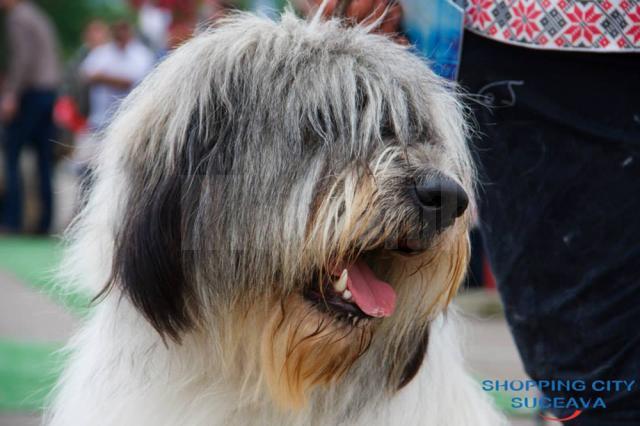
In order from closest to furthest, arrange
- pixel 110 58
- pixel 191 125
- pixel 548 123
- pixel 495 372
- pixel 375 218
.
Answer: pixel 375 218, pixel 191 125, pixel 548 123, pixel 495 372, pixel 110 58

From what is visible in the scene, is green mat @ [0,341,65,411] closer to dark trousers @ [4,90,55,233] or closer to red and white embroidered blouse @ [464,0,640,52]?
red and white embroidered blouse @ [464,0,640,52]

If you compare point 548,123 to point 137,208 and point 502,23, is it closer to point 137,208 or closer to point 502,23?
point 502,23

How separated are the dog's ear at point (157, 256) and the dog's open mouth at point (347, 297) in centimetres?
30

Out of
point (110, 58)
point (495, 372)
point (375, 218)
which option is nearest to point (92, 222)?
point (375, 218)

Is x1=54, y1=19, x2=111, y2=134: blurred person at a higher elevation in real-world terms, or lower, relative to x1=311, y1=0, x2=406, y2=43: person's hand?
lower

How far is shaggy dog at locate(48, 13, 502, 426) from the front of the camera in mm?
2553

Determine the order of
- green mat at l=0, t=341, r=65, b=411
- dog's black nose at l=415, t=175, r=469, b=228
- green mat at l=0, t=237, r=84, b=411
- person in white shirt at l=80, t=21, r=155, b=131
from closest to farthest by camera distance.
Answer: dog's black nose at l=415, t=175, r=469, b=228, green mat at l=0, t=237, r=84, b=411, green mat at l=0, t=341, r=65, b=411, person in white shirt at l=80, t=21, r=155, b=131

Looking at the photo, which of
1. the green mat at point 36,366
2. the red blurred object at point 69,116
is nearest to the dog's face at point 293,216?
the green mat at point 36,366

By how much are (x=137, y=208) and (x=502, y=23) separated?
3.35 ft

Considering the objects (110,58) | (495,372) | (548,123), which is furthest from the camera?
(110,58)

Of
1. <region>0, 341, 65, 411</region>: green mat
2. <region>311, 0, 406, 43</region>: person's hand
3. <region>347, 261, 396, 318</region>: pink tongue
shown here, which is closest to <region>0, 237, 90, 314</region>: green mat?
<region>0, 341, 65, 411</region>: green mat

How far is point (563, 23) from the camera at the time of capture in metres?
2.70

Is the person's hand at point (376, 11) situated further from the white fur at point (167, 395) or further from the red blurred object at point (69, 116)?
the red blurred object at point (69, 116)

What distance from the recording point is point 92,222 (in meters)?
2.85
